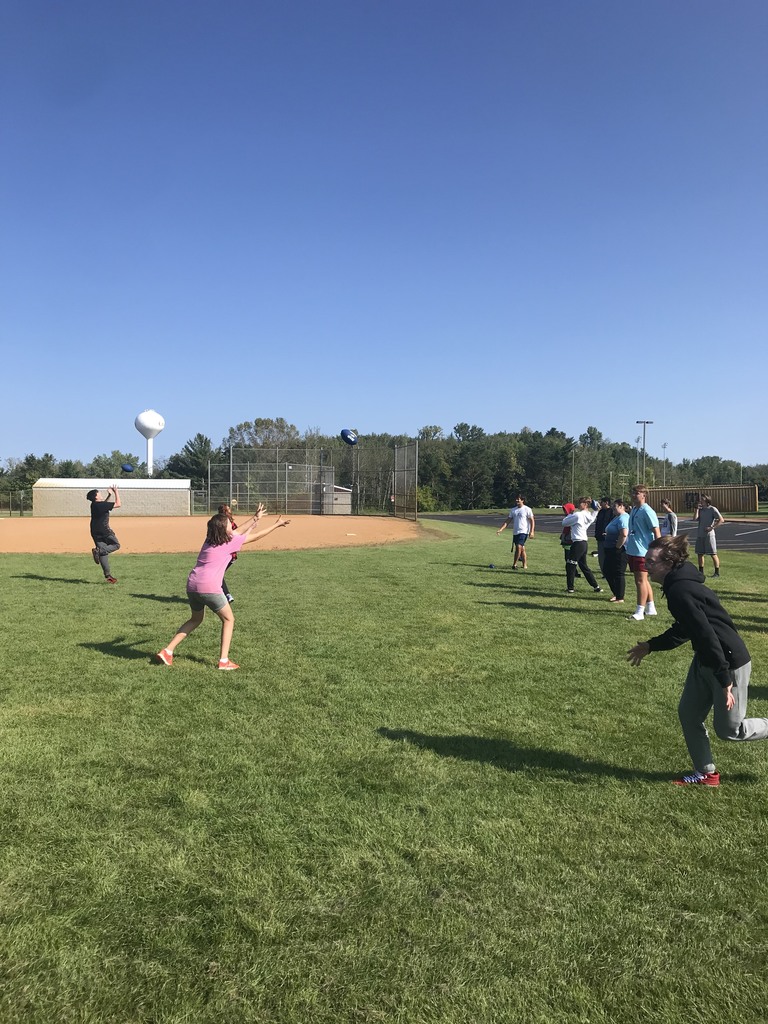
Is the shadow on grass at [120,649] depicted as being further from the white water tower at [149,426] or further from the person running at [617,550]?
the white water tower at [149,426]

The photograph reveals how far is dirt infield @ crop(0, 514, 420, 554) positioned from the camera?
2339cm

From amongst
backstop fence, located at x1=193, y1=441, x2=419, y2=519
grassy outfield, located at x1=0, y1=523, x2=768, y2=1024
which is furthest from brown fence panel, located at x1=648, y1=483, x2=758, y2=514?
grassy outfield, located at x1=0, y1=523, x2=768, y2=1024

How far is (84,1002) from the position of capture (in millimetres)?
2523

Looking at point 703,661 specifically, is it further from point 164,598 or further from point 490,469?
point 490,469

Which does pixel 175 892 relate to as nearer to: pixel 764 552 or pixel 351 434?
pixel 764 552

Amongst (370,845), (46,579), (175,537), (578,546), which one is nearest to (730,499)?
(175,537)

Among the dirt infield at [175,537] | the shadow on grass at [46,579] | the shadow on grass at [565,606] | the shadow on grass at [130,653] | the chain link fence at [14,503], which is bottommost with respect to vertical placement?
the shadow on grass at [565,606]

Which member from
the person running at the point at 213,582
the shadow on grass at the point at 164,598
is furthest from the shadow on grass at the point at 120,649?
the shadow on grass at the point at 164,598

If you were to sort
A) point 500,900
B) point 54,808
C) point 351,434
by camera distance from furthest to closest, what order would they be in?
point 351,434 → point 54,808 → point 500,900

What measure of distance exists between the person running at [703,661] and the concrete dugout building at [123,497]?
43.8m

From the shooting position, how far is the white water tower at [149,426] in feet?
222

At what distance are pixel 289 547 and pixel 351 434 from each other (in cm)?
2293

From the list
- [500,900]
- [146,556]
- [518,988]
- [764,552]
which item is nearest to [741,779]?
[500,900]

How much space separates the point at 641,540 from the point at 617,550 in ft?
4.07
